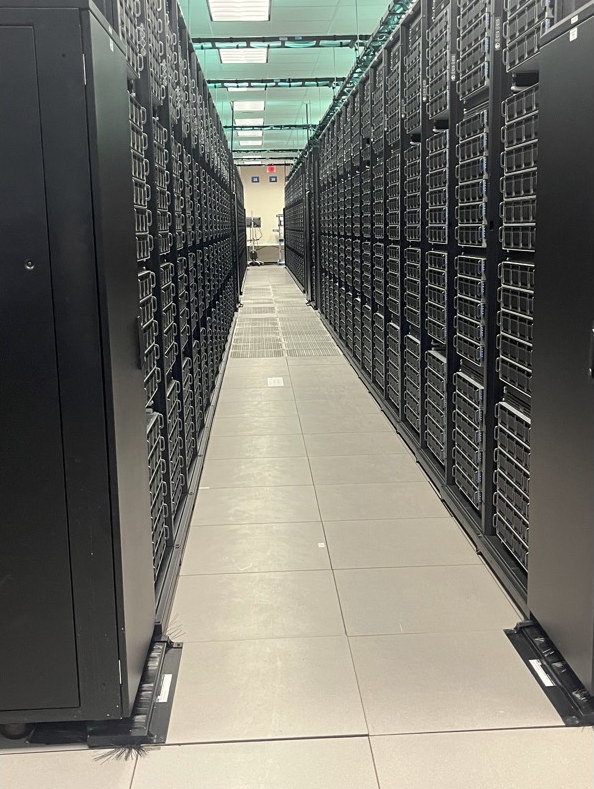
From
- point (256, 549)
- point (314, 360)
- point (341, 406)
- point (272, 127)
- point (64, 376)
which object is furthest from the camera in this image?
point (272, 127)

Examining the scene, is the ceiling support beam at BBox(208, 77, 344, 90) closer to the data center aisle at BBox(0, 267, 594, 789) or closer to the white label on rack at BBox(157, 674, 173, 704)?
the data center aisle at BBox(0, 267, 594, 789)

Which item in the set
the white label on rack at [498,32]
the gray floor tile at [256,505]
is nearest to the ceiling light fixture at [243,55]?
the gray floor tile at [256,505]

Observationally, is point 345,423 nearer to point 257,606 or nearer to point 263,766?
point 257,606

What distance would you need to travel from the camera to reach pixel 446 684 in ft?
7.39

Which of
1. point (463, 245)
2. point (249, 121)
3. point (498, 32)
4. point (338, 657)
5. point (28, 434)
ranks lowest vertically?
point (338, 657)

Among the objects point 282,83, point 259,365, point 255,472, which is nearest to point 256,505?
point 255,472

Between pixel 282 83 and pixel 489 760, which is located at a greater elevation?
pixel 282 83

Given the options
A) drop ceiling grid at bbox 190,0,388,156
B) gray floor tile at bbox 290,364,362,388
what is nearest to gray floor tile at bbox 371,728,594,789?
gray floor tile at bbox 290,364,362,388

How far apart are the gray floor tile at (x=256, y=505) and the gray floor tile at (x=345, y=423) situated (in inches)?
50.7

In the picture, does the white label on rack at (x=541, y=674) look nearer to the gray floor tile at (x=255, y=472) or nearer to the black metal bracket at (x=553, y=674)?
the black metal bracket at (x=553, y=674)

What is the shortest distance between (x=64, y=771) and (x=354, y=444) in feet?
11.0

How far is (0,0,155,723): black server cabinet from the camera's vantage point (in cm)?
171

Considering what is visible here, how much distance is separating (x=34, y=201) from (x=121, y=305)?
0.35 meters

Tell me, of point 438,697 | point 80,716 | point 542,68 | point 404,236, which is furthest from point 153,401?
point 404,236
